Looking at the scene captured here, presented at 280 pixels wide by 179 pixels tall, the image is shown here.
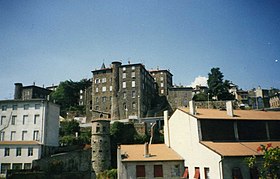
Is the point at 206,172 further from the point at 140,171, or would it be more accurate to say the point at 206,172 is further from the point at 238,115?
the point at 238,115

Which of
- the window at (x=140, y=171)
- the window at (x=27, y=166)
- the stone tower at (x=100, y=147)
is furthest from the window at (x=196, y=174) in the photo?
the window at (x=27, y=166)

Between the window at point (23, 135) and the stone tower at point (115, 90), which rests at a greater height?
the stone tower at point (115, 90)

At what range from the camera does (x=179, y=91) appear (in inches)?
3317

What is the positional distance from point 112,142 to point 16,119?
18932mm

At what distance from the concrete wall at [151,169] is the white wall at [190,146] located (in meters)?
1.30

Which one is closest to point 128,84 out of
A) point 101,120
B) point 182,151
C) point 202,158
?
point 101,120

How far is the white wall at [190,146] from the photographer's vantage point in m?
24.2

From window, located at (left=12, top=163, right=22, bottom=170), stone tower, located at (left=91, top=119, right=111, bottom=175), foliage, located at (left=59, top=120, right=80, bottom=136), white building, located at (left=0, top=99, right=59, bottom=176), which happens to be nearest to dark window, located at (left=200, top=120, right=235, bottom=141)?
stone tower, located at (left=91, top=119, right=111, bottom=175)

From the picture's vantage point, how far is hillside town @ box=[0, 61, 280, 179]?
26.7 m

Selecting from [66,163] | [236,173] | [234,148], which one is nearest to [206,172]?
[236,173]

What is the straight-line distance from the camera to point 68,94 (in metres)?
91.9

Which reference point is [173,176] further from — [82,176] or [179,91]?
[179,91]

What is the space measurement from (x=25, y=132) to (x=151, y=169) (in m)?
26.5

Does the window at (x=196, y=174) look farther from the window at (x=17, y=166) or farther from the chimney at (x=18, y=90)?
the chimney at (x=18, y=90)
